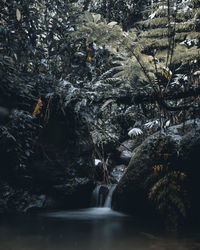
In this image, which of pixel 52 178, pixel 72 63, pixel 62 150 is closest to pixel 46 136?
pixel 62 150

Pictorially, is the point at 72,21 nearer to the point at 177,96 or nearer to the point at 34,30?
the point at 34,30

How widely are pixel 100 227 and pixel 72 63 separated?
8.75 ft

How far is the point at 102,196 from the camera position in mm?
6016

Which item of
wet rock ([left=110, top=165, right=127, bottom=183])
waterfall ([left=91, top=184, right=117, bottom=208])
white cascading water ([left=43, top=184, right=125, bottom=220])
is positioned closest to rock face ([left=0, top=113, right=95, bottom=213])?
white cascading water ([left=43, top=184, right=125, bottom=220])

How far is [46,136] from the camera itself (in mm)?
5098

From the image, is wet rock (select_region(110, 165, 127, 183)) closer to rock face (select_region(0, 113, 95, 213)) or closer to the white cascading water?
the white cascading water

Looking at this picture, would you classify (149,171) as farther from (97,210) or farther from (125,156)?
(125,156)

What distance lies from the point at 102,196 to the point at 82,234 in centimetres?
253

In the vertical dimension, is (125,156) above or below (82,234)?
above

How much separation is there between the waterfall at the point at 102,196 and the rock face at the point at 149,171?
0.47m

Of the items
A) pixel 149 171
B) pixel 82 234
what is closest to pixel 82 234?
pixel 82 234

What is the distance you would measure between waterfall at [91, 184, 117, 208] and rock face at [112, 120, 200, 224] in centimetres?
47

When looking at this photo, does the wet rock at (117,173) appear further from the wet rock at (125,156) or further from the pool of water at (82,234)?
the pool of water at (82,234)

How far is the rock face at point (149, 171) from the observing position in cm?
421
